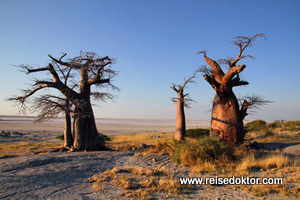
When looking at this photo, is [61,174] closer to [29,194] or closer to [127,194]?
[29,194]

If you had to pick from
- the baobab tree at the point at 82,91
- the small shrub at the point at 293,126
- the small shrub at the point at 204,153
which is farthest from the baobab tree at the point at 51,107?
the small shrub at the point at 293,126

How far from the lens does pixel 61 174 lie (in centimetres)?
→ 545

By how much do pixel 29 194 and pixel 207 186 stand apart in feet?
11.3

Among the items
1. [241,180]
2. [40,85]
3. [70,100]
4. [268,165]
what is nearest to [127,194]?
[241,180]

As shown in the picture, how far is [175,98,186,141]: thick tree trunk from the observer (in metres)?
14.1

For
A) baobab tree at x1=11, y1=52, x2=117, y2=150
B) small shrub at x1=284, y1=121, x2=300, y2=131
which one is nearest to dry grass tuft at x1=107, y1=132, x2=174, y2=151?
baobab tree at x1=11, y1=52, x2=117, y2=150

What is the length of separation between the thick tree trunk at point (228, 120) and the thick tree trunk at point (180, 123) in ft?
14.6

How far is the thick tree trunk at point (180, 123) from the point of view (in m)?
14.1

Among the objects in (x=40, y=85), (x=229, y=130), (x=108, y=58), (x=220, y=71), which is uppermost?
(x=108, y=58)

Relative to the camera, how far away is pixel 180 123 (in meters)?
14.2

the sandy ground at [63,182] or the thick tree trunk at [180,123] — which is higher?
the thick tree trunk at [180,123]

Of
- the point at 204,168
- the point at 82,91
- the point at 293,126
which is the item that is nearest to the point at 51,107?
the point at 82,91

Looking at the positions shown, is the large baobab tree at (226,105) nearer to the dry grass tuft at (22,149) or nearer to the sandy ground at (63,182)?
the sandy ground at (63,182)

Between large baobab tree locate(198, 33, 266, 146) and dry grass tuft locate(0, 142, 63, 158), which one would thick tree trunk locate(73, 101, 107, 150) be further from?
large baobab tree locate(198, 33, 266, 146)
